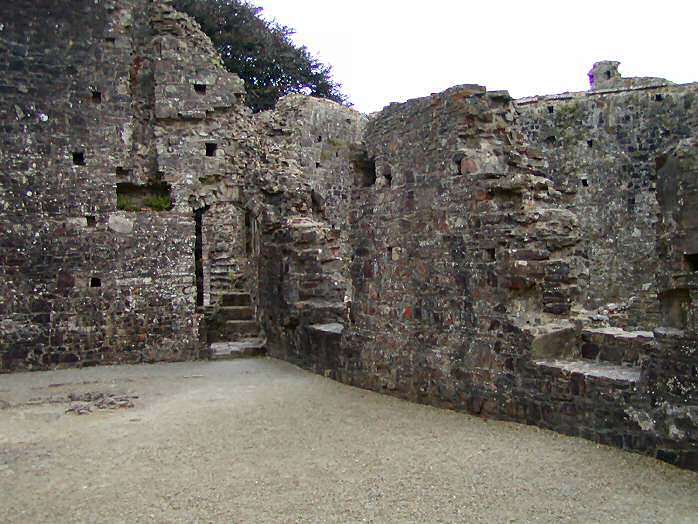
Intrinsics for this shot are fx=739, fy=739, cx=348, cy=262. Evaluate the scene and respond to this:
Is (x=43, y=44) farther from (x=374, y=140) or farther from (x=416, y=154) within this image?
(x=416, y=154)

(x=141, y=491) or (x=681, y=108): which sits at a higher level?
(x=681, y=108)

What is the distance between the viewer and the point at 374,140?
347 inches

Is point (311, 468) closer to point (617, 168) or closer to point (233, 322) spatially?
point (233, 322)

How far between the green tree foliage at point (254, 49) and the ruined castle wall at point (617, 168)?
41.2 feet

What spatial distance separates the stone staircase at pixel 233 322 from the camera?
12.2m

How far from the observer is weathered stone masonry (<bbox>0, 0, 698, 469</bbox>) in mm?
6273

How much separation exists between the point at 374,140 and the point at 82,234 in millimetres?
5151

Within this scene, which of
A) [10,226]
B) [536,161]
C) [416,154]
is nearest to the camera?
[536,161]

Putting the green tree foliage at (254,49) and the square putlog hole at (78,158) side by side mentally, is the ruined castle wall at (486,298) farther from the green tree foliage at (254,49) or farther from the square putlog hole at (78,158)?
the green tree foliage at (254,49)

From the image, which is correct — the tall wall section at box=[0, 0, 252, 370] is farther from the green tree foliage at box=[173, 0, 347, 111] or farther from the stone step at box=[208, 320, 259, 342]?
the green tree foliage at box=[173, 0, 347, 111]

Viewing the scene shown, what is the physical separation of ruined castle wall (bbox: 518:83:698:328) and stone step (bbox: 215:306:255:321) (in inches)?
277

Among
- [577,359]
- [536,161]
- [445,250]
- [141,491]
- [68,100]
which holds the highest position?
[68,100]

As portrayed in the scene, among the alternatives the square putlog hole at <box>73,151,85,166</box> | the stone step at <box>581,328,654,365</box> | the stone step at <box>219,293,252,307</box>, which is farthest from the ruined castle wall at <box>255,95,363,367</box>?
the stone step at <box>581,328,654,365</box>

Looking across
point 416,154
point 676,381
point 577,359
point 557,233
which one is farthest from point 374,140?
point 676,381
